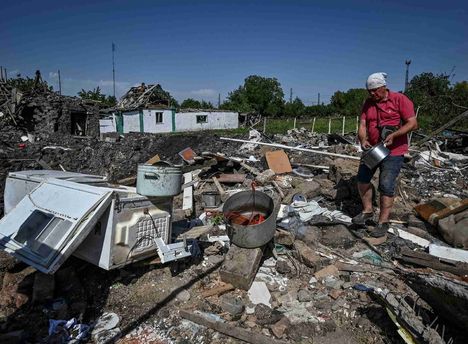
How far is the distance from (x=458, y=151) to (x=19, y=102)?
21.5 m

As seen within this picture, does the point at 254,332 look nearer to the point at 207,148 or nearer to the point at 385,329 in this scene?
the point at 385,329

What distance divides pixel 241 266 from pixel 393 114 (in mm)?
2655

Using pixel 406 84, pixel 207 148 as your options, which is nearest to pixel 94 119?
pixel 207 148

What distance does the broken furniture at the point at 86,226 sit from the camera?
2557 mm

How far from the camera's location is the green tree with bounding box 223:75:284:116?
45219mm

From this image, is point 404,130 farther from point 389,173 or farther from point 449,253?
point 449,253

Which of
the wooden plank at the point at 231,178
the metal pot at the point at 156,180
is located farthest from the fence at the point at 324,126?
the metal pot at the point at 156,180

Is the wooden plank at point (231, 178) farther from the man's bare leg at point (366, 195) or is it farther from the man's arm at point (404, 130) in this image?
the man's arm at point (404, 130)

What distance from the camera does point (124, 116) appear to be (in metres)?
26.6

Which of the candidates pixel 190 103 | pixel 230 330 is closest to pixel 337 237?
pixel 230 330

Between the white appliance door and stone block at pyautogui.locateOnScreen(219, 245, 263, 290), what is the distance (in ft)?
4.48

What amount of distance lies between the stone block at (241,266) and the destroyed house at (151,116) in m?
25.4

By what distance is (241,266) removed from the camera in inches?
126

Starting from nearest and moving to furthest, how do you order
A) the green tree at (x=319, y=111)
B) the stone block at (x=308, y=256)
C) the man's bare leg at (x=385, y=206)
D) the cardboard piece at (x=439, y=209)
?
the stone block at (x=308, y=256) → the man's bare leg at (x=385, y=206) → the cardboard piece at (x=439, y=209) → the green tree at (x=319, y=111)
